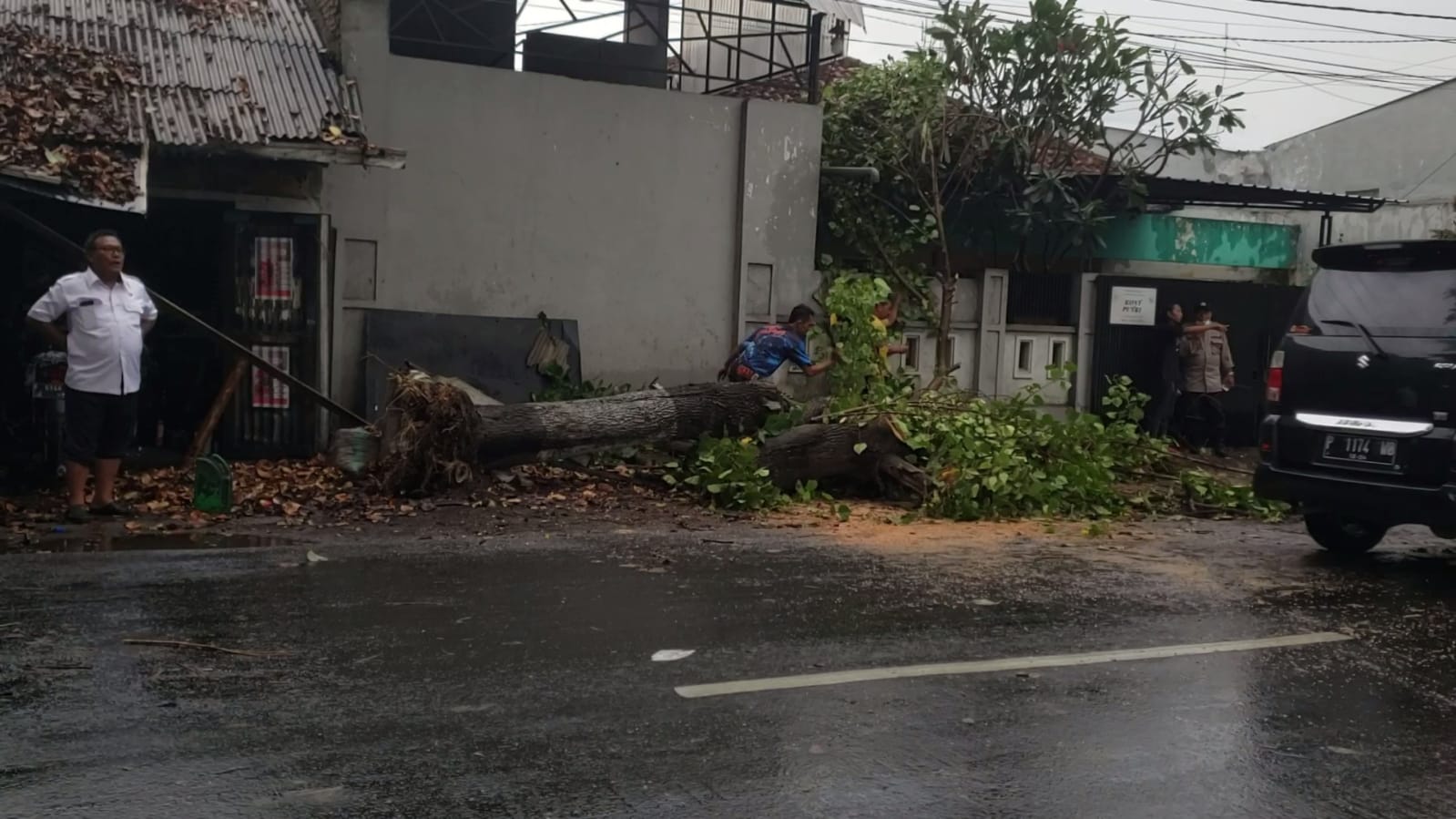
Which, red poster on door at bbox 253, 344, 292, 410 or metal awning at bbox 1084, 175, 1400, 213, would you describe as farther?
metal awning at bbox 1084, 175, 1400, 213

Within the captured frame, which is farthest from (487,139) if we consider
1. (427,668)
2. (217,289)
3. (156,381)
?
(427,668)

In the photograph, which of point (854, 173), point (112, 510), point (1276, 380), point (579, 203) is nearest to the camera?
point (1276, 380)

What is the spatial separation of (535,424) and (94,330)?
305 centimetres

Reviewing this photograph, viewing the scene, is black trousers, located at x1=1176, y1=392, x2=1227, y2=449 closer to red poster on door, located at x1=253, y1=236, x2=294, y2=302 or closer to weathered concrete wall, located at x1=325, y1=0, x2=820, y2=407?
weathered concrete wall, located at x1=325, y1=0, x2=820, y2=407

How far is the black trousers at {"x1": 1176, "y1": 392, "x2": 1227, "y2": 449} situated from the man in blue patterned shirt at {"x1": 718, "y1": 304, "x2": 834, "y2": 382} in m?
5.65

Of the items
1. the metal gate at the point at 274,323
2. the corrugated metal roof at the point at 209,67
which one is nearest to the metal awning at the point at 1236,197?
the corrugated metal roof at the point at 209,67

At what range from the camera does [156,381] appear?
10695mm

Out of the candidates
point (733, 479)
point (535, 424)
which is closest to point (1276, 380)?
point (733, 479)

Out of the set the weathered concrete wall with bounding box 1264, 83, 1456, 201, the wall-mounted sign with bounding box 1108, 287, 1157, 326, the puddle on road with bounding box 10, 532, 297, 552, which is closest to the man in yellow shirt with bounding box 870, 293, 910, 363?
the wall-mounted sign with bounding box 1108, 287, 1157, 326

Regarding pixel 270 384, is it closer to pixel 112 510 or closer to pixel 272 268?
pixel 272 268

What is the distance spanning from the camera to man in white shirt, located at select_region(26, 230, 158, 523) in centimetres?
799

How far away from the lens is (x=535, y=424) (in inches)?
376

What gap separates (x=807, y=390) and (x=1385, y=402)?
6826 millimetres

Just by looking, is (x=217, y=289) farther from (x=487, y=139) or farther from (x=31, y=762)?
(x=31, y=762)
